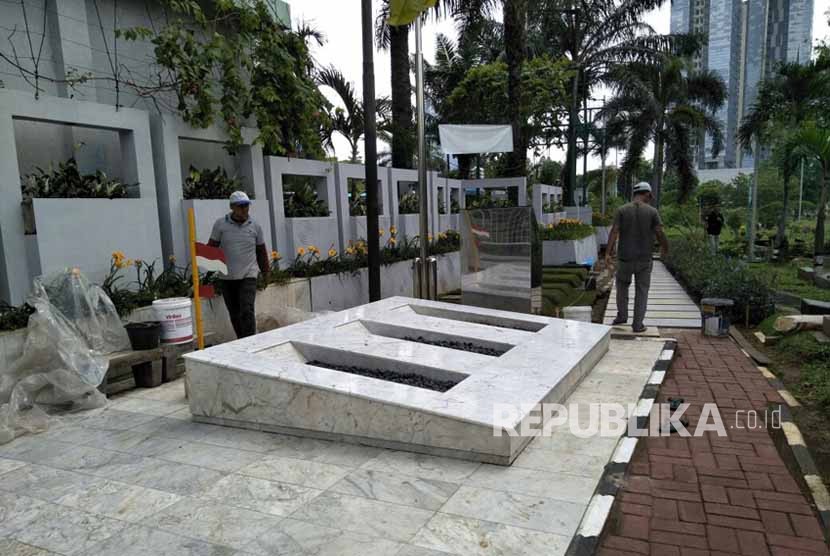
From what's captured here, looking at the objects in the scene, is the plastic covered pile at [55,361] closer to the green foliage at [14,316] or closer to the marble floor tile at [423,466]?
the green foliage at [14,316]

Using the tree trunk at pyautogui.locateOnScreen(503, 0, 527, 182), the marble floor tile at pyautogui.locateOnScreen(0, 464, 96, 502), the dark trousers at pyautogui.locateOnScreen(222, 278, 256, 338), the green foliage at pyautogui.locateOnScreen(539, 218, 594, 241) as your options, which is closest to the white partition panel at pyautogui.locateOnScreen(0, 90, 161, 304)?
the dark trousers at pyautogui.locateOnScreen(222, 278, 256, 338)

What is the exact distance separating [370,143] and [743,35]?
18199 mm

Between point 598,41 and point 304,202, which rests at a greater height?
point 598,41

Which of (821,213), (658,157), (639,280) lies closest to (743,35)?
(821,213)

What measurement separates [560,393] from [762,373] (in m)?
2.36

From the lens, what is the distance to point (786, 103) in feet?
59.0

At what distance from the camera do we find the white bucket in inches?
208

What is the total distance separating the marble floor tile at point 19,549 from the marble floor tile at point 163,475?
0.62 metres

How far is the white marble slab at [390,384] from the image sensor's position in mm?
3385

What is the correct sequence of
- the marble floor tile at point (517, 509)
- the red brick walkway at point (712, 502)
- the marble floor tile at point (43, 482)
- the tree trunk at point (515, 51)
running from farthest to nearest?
1. the tree trunk at point (515, 51)
2. the marble floor tile at point (43, 482)
3. the marble floor tile at point (517, 509)
4. the red brick walkway at point (712, 502)

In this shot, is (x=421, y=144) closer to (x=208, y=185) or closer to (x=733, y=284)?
(x=208, y=185)

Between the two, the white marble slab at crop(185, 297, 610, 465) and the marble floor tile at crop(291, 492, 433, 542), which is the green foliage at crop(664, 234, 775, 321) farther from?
the marble floor tile at crop(291, 492, 433, 542)

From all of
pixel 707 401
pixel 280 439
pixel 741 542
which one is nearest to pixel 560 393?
pixel 707 401

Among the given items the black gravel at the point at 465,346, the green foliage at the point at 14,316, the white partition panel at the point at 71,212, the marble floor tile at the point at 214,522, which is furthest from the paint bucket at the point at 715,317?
the green foliage at the point at 14,316
